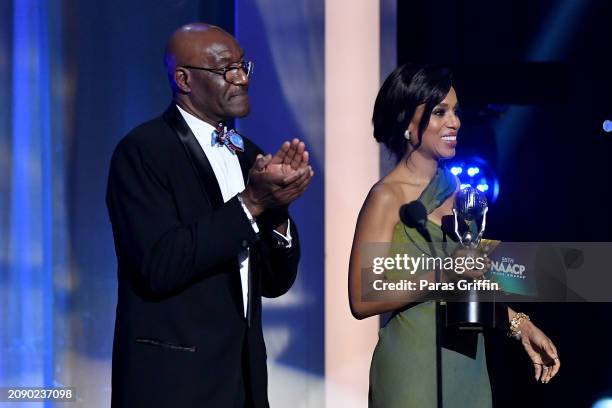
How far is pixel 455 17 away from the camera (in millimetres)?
3648

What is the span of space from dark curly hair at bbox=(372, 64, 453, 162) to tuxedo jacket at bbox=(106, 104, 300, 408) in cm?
68

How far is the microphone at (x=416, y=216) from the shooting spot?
2.52 meters

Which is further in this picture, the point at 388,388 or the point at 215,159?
the point at 388,388

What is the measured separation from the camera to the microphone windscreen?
2.52 metres

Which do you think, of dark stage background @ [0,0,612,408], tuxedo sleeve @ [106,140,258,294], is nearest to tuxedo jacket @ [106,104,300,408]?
tuxedo sleeve @ [106,140,258,294]

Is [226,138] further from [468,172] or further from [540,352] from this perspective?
[540,352]

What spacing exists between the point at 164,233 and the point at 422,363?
888mm

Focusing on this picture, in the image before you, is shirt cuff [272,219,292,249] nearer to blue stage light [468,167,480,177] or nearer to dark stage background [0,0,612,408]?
blue stage light [468,167,480,177]

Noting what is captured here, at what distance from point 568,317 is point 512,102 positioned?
849 mm

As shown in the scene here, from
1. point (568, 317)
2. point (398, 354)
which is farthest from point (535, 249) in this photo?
point (568, 317)

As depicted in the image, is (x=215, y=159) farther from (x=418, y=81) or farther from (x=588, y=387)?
(x=588, y=387)

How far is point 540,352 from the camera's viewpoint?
250cm

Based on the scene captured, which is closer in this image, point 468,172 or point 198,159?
point 198,159

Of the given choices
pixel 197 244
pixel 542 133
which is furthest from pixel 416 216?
pixel 542 133
